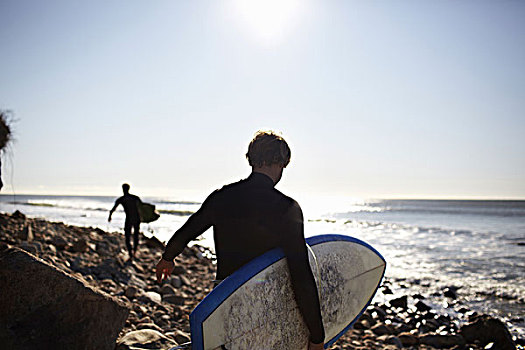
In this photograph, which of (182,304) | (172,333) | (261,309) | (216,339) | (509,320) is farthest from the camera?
(509,320)

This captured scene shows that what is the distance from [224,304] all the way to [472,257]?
12.6 meters

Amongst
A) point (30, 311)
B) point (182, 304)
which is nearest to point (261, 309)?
point (30, 311)

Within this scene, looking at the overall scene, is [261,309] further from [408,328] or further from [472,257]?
[472,257]

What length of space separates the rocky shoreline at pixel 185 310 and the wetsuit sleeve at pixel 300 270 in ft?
6.07

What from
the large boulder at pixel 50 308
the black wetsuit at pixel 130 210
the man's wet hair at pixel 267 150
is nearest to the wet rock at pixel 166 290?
the black wetsuit at pixel 130 210

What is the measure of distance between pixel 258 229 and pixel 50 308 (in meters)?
2.23

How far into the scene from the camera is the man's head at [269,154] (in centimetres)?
206

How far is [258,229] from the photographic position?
199 centimetres

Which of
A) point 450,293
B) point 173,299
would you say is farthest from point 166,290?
point 450,293

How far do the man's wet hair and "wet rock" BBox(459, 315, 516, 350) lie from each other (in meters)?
5.01

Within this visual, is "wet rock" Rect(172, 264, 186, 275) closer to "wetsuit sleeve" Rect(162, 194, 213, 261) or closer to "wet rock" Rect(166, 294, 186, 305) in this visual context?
"wet rock" Rect(166, 294, 186, 305)

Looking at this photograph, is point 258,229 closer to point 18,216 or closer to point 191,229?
point 191,229

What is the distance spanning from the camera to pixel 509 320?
6.46 metres

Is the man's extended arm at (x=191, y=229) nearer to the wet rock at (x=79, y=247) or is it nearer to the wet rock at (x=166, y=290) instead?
the wet rock at (x=166, y=290)
